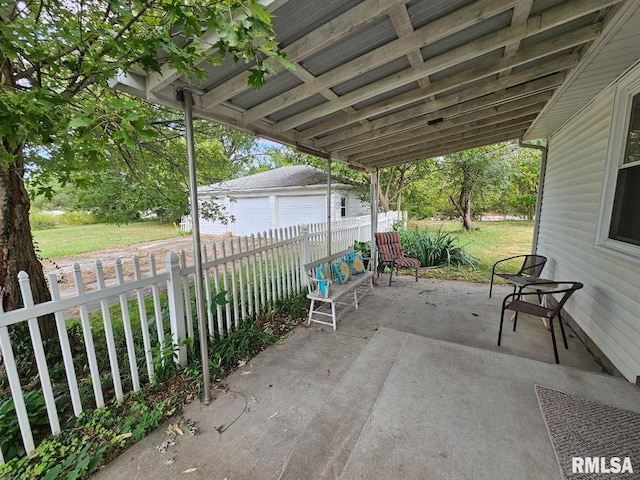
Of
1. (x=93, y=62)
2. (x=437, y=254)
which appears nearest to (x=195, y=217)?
(x=93, y=62)

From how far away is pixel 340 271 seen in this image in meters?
3.98

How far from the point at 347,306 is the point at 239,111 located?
117 inches

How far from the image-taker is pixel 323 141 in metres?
3.87

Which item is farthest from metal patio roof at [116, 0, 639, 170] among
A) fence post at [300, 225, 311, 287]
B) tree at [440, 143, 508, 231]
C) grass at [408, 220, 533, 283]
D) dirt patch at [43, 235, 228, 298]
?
tree at [440, 143, 508, 231]

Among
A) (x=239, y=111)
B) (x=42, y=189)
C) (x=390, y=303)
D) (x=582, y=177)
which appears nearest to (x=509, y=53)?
(x=582, y=177)

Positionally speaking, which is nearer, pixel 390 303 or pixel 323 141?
pixel 323 141

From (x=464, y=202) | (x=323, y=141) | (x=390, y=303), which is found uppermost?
(x=323, y=141)

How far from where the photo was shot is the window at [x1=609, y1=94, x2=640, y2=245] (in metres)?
2.32

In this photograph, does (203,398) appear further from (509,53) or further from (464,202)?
(464,202)

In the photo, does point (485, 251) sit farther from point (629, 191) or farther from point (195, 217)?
point (195, 217)

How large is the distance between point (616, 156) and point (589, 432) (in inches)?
97.5

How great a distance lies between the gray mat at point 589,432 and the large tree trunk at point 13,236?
416cm

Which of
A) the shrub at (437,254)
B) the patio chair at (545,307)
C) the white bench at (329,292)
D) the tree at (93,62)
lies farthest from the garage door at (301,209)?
the tree at (93,62)

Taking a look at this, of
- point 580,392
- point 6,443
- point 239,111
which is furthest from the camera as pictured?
point 239,111
